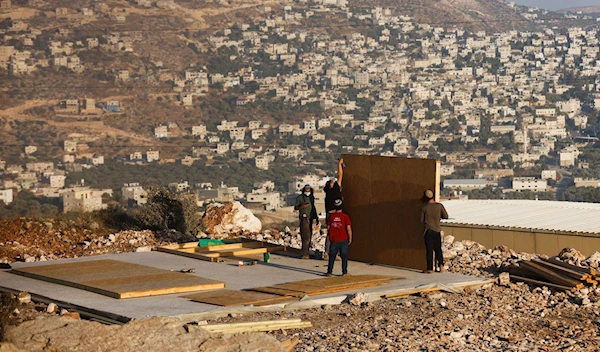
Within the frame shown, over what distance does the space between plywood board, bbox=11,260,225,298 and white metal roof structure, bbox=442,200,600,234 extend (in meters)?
10.2

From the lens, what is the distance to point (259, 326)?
11859 mm

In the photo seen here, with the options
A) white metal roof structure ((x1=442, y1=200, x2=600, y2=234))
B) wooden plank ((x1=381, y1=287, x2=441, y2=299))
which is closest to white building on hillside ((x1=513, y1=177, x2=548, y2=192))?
white metal roof structure ((x1=442, y1=200, x2=600, y2=234))

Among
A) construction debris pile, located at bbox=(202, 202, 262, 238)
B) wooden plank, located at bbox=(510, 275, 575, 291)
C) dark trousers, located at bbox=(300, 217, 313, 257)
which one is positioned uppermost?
dark trousers, located at bbox=(300, 217, 313, 257)

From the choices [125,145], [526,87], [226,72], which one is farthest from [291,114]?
[526,87]

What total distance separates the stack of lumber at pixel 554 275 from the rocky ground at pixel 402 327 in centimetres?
18

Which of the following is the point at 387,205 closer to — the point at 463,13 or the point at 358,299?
the point at 358,299

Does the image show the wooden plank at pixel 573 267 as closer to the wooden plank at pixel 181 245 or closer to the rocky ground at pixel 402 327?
the rocky ground at pixel 402 327

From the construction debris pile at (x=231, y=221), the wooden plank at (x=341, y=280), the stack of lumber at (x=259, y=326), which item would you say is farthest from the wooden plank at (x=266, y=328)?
the construction debris pile at (x=231, y=221)

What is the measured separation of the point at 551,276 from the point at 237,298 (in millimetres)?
4723

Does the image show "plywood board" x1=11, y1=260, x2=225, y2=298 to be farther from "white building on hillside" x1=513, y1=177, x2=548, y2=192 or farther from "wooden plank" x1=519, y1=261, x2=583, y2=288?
"white building on hillside" x1=513, y1=177, x2=548, y2=192

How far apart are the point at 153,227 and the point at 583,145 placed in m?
80.2

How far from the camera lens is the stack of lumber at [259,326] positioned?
11.6 m

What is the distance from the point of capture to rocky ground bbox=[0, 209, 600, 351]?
10.7 metres

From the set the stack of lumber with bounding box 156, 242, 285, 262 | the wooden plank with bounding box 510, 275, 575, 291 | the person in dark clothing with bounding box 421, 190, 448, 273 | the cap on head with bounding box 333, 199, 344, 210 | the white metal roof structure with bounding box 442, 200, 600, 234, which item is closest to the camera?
the wooden plank with bounding box 510, 275, 575, 291
